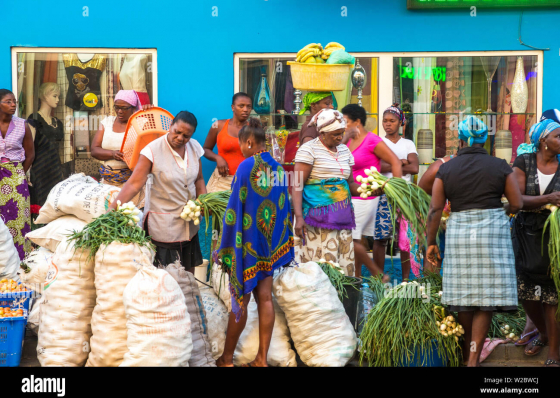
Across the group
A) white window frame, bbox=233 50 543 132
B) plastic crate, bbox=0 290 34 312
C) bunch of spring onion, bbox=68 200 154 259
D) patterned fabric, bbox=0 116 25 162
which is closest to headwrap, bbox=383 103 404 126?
white window frame, bbox=233 50 543 132

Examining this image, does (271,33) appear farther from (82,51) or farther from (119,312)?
(119,312)

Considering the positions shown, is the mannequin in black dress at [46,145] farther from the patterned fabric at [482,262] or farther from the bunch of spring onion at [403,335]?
the patterned fabric at [482,262]

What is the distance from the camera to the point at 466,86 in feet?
25.3

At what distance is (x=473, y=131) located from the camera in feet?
16.0

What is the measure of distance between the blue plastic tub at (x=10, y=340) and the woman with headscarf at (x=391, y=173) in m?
3.38

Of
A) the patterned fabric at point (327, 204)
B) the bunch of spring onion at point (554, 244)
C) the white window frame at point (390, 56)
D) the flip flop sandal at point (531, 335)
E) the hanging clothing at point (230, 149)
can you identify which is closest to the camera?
the bunch of spring onion at point (554, 244)

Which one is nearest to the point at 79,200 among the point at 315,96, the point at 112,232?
the point at 112,232

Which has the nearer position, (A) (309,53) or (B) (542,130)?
(B) (542,130)

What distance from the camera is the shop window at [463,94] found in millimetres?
7637

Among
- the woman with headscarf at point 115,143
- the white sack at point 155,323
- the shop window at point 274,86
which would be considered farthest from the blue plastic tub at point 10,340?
the shop window at point 274,86

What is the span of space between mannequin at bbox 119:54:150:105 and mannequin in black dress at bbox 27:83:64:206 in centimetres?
76

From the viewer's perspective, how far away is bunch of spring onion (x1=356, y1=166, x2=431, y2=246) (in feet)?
17.6

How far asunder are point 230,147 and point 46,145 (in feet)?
6.75

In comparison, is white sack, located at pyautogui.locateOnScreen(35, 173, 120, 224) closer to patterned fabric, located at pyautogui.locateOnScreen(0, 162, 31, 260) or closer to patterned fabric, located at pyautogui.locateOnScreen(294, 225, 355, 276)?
patterned fabric, located at pyautogui.locateOnScreen(0, 162, 31, 260)
